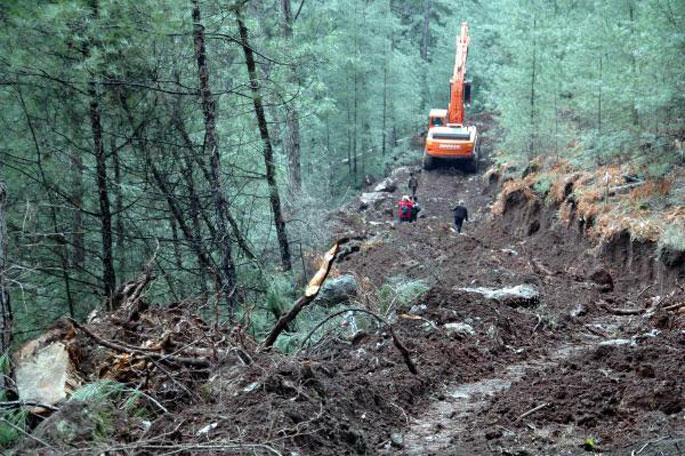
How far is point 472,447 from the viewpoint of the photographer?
532cm

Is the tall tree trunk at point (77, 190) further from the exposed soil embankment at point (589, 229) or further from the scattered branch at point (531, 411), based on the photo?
the exposed soil embankment at point (589, 229)

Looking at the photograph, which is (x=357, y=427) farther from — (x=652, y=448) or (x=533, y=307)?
(x=533, y=307)

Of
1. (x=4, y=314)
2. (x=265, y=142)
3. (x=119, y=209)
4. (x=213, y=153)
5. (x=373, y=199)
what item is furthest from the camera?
(x=373, y=199)

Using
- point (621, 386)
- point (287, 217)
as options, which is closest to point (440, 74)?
point (287, 217)

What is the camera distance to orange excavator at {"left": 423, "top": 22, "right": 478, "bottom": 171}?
29.1 m

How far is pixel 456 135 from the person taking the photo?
1150 inches

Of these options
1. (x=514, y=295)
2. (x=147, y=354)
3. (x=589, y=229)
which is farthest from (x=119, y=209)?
(x=589, y=229)

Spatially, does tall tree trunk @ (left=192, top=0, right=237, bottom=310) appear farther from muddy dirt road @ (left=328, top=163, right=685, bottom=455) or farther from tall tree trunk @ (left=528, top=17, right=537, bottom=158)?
tall tree trunk @ (left=528, top=17, right=537, bottom=158)

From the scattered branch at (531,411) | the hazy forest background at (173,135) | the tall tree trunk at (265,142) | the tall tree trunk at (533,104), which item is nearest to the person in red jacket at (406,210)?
the tall tree trunk at (533,104)

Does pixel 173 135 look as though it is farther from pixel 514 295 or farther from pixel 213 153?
pixel 514 295

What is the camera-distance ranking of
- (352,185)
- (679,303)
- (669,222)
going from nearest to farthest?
(679,303)
(669,222)
(352,185)

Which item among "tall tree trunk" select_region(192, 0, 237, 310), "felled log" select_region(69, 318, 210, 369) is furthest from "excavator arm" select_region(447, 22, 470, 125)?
"felled log" select_region(69, 318, 210, 369)

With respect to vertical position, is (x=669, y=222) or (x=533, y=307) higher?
(x=669, y=222)

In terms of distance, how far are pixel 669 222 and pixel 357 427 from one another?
879cm
